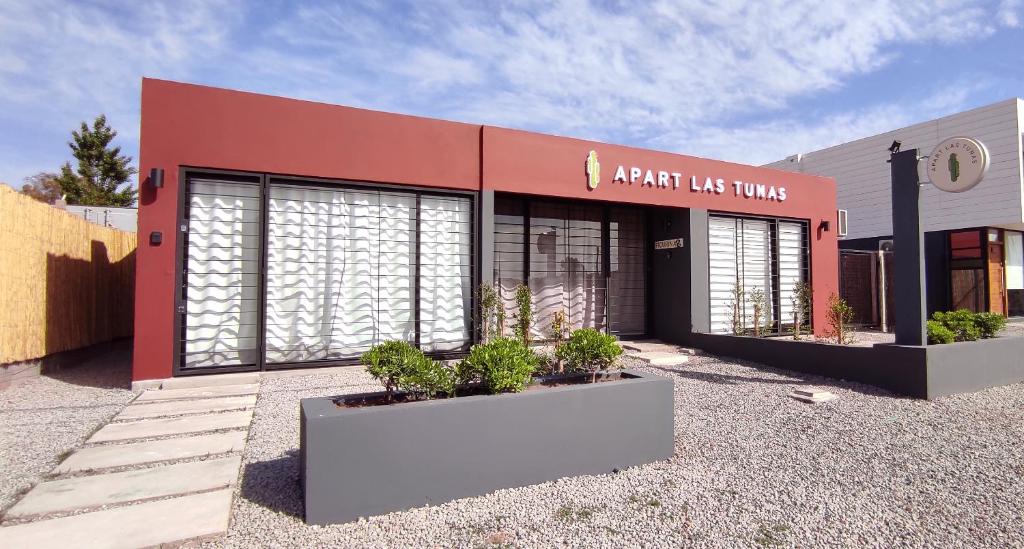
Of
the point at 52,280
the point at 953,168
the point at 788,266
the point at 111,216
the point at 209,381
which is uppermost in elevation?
the point at 111,216

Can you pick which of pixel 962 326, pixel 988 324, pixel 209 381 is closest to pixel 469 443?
pixel 209 381

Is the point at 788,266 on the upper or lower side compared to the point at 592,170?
lower

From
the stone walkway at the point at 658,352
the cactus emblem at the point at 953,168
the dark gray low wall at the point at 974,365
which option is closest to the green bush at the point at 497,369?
the stone walkway at the point at 658,352

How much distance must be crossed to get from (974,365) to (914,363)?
116 centimetres

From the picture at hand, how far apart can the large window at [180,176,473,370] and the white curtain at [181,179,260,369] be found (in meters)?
0.01

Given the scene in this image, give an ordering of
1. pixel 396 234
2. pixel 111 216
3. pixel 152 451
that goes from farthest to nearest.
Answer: pixel 111 216 → pixel 396 234 → pixel 152 451

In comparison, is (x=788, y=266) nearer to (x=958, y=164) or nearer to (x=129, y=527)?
(x=958, y=164)

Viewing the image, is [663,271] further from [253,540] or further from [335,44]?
[253,540]

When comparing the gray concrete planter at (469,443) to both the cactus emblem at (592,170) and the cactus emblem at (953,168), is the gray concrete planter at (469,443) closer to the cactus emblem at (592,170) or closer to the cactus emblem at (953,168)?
the cactus emblem at (953,168)

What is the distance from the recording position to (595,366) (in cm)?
384

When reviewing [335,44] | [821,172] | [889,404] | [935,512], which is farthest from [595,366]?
[821,172]

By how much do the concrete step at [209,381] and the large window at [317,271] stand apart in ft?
0.76

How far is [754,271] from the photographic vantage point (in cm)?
1019

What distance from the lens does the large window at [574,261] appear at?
8.99 meters
